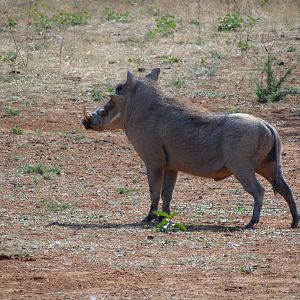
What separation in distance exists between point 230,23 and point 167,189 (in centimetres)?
1220

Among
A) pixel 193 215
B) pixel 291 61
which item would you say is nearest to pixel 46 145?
pixel 193 215

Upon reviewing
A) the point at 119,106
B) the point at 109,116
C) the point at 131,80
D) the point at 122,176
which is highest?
the point at 131,80

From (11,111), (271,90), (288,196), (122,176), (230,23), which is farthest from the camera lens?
(230,23)

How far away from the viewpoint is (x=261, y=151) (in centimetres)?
947

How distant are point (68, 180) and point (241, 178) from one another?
2.86m

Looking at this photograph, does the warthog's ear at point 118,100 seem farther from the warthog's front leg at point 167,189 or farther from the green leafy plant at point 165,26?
the green leafy plant at point 165,26

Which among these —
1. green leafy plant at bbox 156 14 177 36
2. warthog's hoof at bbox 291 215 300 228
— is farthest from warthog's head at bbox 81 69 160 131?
green leafy plant at bbox 156 14 177 36

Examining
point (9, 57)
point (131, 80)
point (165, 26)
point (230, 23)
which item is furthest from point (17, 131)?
point (230, 23)

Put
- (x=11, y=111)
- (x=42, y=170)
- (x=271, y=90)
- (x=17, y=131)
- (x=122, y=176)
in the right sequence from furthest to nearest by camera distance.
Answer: (x=271, y=90) → (x=11, y=111) → (x=17, y=131) → (x=122, y=176) → (x=42, y=170)

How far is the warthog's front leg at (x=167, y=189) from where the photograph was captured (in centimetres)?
1004

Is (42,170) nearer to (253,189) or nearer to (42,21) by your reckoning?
(253,189)

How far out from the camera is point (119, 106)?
10.6m

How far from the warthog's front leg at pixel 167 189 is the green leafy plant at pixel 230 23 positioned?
38.8 ft

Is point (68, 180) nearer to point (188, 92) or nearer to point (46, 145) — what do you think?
point (46, 145)
